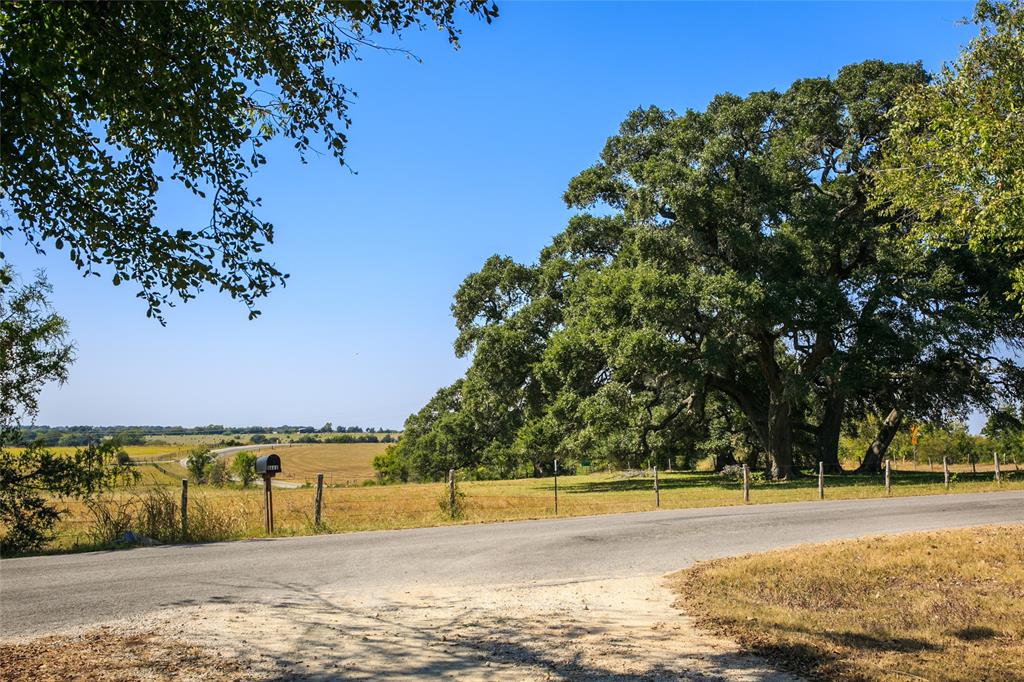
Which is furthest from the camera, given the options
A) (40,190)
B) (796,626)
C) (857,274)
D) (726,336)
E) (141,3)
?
(857,274)

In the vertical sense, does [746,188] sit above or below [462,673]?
above

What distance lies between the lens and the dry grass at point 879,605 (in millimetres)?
6816

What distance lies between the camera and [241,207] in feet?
22.8

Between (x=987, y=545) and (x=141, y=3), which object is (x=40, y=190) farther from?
(x=987, y=545)

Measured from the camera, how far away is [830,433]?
36.4m

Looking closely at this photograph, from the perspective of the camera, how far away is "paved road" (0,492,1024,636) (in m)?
9.27

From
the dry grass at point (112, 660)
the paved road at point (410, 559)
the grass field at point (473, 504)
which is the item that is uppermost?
the dry grass at point (112, 660)

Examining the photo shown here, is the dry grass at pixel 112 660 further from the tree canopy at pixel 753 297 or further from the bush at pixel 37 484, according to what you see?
the tree canopy at pixel 753 297

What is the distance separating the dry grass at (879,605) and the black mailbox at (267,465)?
29.4ft

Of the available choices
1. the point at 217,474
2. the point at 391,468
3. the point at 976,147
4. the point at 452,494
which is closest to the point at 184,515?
the point at 452,494

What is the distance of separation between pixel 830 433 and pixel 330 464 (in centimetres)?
5578

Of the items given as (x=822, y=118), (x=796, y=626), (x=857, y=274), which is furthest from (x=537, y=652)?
(x=822, y=118)

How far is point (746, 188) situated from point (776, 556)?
21.2 meters

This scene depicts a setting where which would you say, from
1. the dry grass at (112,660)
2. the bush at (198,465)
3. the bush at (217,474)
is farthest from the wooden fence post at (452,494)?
the bush at (198,465)
